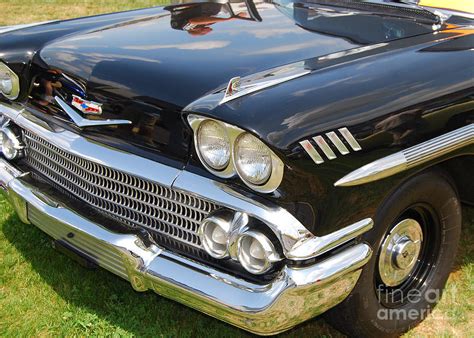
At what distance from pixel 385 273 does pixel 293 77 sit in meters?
0.86

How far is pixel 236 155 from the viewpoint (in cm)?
195

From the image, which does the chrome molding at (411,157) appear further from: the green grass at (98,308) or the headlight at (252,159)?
the green grass at (98,308)

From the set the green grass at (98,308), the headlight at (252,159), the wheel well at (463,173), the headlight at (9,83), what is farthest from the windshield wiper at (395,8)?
the headlight at (9,83)

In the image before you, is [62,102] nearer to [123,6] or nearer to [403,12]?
[403,12]

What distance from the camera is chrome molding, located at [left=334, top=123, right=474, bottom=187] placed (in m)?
2.03

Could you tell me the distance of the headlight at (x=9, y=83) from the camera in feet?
9.33

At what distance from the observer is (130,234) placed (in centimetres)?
225

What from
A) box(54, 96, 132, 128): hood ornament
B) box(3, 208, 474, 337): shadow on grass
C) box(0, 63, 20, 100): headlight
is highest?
box(54, 96, 132, 128): hood ornament

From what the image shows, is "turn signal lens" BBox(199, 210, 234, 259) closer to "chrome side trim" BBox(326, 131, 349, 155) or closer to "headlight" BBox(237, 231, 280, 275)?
"headlight" BBox(237, 231, 280, 275)

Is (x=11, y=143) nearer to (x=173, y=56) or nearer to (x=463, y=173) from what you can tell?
(x=173, y=56)

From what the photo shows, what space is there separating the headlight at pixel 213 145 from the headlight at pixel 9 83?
4.04ft

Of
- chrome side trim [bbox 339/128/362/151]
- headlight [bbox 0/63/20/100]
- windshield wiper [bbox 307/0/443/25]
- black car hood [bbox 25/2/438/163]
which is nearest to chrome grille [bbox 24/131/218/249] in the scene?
black car hood [bbox 25/2/438/163]

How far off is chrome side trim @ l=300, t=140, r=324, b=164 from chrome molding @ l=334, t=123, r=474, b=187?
111mm

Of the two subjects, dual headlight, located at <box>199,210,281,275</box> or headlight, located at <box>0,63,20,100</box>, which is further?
headlight, located at <box>0,63,20,100</box>
